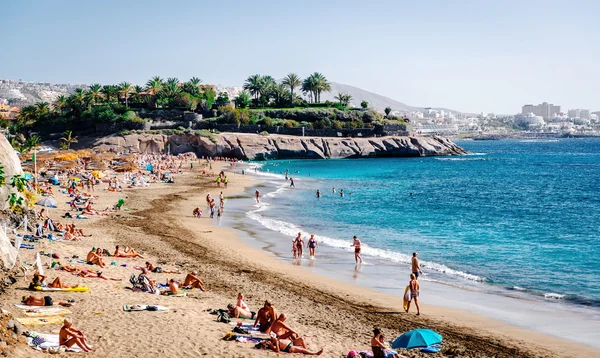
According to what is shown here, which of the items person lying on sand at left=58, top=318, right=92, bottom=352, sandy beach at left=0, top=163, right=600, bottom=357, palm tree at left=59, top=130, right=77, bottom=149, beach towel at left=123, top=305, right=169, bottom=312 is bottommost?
sandy beach at left=0, top=163, right=600, bottom=357

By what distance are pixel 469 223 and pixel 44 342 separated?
91.8ft

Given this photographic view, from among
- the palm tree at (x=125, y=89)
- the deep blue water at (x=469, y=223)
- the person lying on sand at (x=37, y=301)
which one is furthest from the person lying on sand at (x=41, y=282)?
the palm tree at (x=125, y=89)

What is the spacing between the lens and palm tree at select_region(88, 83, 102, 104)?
101 metres

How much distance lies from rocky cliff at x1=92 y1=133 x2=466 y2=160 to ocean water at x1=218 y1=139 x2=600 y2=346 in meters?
27.8

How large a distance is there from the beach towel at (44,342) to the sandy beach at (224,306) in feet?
1.07

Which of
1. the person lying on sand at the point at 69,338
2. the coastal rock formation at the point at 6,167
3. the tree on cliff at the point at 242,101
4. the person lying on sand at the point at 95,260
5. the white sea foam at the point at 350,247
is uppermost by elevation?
the tree on cliff at the point at 242,101

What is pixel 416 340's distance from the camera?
1170 centimetres

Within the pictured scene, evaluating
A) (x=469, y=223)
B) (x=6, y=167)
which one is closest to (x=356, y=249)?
(x=6, y=167)

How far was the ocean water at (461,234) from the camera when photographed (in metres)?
18.1

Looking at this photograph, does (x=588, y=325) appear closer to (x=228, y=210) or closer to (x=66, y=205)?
(x=228, y=210)

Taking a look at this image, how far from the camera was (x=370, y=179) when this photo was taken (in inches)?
2484

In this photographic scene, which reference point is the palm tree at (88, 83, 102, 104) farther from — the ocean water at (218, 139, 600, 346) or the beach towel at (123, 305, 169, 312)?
the beach towel at (123, 305, 169, 312)

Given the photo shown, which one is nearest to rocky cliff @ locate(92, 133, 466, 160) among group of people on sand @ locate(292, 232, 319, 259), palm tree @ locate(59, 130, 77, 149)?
palm tree @ locate(59, 130, 77, 149)

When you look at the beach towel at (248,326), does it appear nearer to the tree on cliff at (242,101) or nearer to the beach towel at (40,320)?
the beach towel at (40,320)
